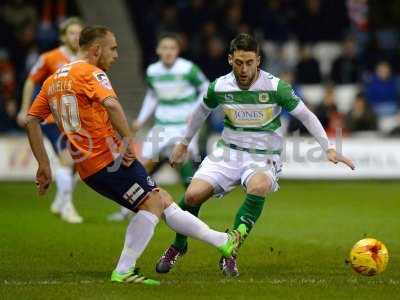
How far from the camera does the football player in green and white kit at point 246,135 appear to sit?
9.16 metres

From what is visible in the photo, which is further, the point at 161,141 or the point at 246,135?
the point at 161,141

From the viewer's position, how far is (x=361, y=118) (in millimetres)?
20703

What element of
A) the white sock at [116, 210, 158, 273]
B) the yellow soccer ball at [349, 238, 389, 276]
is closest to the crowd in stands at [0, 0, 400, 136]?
the yellow soccer ball at [349, 238, 389, 276]

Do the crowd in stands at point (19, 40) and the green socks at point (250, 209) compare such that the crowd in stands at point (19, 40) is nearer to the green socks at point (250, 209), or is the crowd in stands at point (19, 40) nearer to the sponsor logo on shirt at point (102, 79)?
the green socks at point (250, 209)

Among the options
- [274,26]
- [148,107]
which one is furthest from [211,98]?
[274,26]

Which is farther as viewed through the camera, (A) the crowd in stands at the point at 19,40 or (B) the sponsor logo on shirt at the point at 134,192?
(A) the crowd in stands at the point at 19,40

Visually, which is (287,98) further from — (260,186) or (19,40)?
(19,40)

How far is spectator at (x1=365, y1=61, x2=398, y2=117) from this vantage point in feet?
72.3

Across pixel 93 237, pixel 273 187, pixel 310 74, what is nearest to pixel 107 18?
pixel 310 74

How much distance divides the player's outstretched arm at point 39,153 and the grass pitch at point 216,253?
2.69 ft

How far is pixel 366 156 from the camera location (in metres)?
19.6

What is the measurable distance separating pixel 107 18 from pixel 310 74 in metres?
5.28

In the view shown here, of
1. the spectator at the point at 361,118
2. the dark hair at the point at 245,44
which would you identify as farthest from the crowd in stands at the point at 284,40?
the dark hair at the point at 245,44

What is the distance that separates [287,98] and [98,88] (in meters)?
1.91
